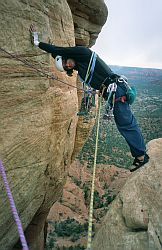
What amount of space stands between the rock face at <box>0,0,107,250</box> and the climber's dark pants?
216 cm

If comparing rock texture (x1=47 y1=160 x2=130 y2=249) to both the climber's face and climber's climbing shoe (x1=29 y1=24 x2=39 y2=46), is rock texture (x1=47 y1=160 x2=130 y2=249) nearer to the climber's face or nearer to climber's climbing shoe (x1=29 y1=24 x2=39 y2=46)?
the climber's face

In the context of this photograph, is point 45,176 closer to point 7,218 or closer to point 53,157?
point 53,157

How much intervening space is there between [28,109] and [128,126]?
2.41 m

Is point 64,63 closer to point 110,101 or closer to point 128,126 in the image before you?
point 110,101

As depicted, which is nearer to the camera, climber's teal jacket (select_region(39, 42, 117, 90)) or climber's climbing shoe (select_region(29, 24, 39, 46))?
climber's teal jacket (select_region(39, 42, 117, 90))

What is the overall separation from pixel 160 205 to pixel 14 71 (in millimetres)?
4006

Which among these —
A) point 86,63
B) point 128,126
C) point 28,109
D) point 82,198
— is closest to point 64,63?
point 86,63

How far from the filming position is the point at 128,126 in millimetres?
5539

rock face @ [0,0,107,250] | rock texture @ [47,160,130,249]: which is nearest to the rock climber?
rock face @ [0,0,107,250]

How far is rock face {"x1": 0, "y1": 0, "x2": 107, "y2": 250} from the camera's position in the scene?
243 inches

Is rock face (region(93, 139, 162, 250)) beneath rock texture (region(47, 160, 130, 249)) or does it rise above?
above

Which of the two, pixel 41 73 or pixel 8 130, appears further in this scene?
pixel 41 73

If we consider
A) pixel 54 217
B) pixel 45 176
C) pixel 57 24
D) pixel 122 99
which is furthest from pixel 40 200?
pixel 54 217

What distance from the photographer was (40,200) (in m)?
8.34
